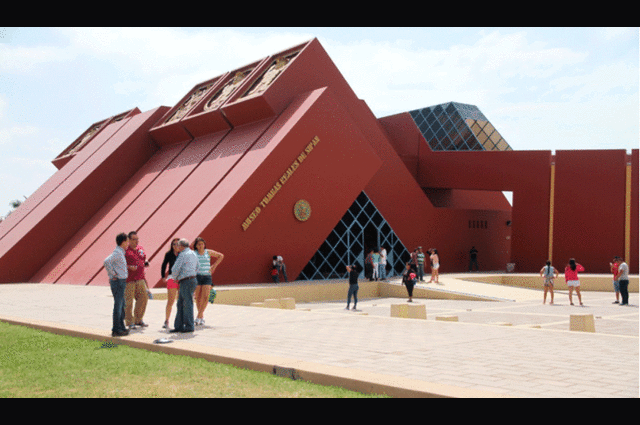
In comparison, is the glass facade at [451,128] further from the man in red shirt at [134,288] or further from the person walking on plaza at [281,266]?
the man in red shirt at [134,288]

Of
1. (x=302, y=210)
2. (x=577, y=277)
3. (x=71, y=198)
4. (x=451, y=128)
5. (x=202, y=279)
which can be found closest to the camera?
(x=202, y=279)

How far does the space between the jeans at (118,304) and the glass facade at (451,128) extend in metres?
26.2

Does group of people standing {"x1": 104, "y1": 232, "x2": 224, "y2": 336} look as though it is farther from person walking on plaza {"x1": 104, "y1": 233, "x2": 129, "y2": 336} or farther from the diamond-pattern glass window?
the diamond-pattern glass window

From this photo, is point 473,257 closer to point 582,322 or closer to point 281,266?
point 281,266

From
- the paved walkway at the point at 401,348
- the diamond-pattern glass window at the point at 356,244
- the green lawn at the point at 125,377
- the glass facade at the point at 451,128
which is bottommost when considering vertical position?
the green lawn at the point at 125,377

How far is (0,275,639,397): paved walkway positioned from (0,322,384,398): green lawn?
0.29 m

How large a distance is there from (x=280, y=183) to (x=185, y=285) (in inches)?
435

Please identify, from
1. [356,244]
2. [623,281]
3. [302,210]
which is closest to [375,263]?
[356,244]

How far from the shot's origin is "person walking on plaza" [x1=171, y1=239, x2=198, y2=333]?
8.89 meters

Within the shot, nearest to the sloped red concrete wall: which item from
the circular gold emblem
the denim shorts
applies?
the circular gold emblem

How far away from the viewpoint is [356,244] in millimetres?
24188

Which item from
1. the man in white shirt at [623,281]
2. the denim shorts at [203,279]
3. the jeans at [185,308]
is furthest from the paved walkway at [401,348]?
the man in white shirt at [623,281]

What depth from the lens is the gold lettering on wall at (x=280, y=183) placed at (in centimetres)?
1925

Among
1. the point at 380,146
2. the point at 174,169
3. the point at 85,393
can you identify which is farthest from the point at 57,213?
the point at 85,393
